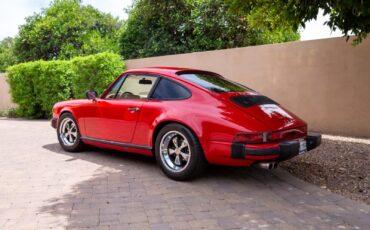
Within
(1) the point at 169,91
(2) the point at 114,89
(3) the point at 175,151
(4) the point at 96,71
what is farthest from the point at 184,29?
(3) the point at 175,151

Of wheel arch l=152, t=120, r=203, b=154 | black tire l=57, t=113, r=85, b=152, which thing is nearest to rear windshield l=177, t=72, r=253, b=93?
wheel arch l=152, t=120, r=203, b=154

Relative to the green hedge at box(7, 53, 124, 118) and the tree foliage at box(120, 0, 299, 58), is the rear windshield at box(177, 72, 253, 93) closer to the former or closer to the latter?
the green hedge at box(7, 53, 124, 118)

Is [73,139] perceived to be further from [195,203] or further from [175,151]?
[195,203]

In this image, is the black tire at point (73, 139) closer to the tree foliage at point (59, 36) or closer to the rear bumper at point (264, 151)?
the rear bumper at point (264, 151)

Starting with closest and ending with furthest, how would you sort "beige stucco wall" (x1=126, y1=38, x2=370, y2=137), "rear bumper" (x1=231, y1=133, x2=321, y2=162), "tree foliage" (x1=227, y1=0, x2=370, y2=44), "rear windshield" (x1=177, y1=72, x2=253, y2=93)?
"rear bumper" (x1=231, y1=133, x2=321, y2=162) < "tree foliage" (x1=227, y1=0, x2=370, y2=44) < "rear windshield" (x1=177, y1=72, x2=253, y2=93) < "beige stucco wall" (x1=126, y1=38, x2=370, y2=137)

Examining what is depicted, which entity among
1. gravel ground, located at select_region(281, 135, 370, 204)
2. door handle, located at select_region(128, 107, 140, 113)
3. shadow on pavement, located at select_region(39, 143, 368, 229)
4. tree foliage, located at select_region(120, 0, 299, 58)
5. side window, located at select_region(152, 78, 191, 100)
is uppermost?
tree foliage, located at select_region(120, 0, 299, 58)

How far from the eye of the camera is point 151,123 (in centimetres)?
516

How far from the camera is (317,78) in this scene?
8258 millimetres

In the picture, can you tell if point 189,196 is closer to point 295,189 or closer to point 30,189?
point 295,189

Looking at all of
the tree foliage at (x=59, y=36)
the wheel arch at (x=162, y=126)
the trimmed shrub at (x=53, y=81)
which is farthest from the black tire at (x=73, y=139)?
the tree foliage at (x=59, y=36)

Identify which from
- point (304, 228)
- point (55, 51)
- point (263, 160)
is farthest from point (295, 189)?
point (55, 51)

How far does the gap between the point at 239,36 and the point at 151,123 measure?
386 inches

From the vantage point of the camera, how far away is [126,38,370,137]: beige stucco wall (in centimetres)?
770

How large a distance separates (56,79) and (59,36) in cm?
753
